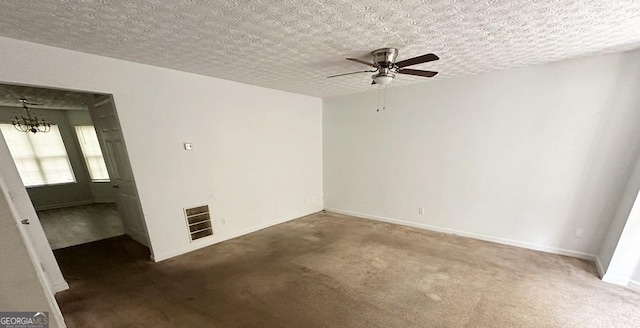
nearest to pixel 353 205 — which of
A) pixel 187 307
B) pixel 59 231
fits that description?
pixel 187 307

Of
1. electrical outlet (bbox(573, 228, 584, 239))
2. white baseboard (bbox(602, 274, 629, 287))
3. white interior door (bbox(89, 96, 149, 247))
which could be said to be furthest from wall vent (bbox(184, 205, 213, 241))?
electrical outlet (bbox(573, 228, 584, 239))

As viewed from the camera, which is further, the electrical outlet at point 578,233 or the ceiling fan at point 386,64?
the electrical outlet at point 578,233

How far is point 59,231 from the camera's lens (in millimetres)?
4207

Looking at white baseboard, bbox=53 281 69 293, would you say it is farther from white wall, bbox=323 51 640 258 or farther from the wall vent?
white wall, bbox=323 51 640 258

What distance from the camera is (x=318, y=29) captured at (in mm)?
1824

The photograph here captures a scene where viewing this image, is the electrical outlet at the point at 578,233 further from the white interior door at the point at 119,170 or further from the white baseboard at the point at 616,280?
the white interior door at the point at 119,170

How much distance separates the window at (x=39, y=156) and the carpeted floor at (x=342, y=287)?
13.8 ft

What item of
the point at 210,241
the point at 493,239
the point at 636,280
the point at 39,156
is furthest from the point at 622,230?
the point at 39,156

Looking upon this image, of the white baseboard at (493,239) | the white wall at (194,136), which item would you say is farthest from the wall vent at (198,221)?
the white baseboard at (493,239)

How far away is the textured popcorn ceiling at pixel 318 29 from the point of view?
1.51m

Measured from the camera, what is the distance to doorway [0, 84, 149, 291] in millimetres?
3432

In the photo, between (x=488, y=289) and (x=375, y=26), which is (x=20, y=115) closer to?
(x=375, y=26)

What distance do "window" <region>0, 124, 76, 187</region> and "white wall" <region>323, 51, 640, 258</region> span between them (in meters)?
7.74

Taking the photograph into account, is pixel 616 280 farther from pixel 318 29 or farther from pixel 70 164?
pixel 70 164
